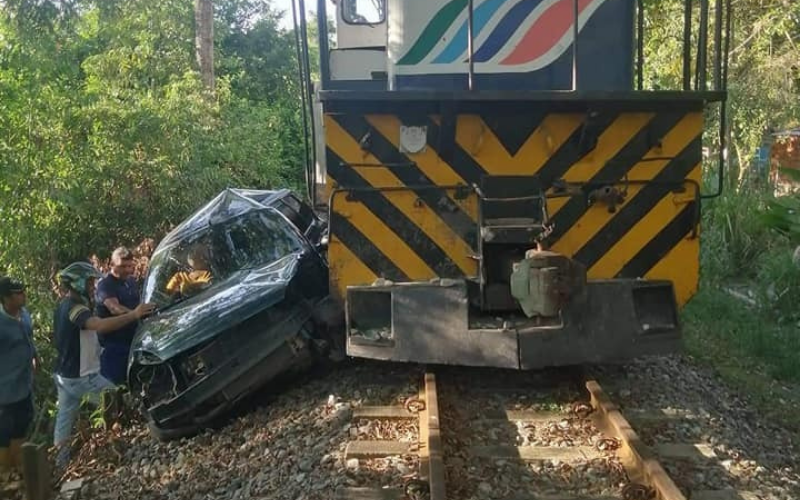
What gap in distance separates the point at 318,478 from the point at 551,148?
2.38m

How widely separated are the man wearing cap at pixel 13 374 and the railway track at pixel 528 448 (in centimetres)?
285

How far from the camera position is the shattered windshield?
6348mm

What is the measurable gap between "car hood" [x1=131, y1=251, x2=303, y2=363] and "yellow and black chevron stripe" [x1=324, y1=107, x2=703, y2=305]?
2.14ft

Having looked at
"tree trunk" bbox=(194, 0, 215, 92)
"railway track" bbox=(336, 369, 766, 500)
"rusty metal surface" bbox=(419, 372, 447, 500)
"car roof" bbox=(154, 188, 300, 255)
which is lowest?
"railway track" bbox=(336, 369, 766, 500)

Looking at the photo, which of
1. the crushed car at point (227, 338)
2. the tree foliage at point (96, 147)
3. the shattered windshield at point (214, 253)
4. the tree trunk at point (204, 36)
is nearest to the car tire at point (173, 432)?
the crushed car at point (227, 338)

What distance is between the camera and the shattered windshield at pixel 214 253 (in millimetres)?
6348

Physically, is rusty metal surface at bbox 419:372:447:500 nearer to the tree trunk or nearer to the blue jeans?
the blue jeans

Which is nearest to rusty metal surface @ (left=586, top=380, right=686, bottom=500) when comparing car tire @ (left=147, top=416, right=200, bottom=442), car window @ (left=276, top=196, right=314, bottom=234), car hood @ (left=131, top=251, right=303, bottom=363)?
car hood @ (left=131, top=251, right=303, bottom=363)

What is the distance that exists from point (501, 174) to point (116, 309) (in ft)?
10.8

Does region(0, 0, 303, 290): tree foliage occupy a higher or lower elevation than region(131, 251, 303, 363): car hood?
higher

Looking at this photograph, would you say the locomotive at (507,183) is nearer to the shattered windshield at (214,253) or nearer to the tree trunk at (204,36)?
the shattered windshield at (214,253)

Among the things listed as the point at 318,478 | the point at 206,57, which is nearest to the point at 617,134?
the point at 318,478

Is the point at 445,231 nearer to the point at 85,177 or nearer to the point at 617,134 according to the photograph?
the point at 617,134

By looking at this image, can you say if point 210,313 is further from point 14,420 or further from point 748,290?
point 748,290
